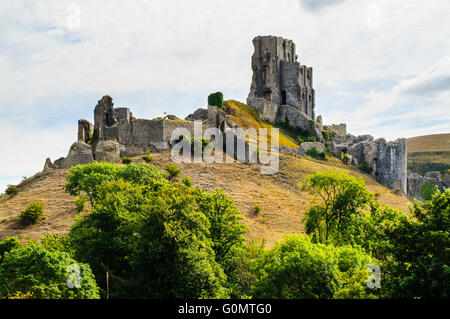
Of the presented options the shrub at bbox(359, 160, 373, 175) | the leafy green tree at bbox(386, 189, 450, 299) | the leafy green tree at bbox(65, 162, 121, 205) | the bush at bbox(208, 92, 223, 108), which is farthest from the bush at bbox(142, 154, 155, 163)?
the shrub at bbox(359, 160, 373, 175)

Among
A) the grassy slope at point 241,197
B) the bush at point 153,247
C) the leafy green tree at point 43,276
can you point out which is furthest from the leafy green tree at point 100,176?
the leafy green tree at point 43,276

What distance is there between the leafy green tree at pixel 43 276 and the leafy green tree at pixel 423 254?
43.1 feet

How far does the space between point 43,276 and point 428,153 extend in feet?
535

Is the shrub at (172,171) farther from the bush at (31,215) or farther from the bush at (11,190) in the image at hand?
the bush at (11,190)

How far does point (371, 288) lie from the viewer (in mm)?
18625

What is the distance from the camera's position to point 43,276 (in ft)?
60.2

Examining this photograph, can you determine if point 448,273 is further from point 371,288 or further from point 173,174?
point 173,174

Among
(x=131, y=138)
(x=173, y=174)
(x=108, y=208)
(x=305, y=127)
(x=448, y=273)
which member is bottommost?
(x=448, y=273)

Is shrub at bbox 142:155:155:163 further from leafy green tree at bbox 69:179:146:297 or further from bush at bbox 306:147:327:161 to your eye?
bush at bbox 306:147:327:161

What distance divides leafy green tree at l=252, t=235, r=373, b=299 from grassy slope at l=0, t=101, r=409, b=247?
1608 centimetres

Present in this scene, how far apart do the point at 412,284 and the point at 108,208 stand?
17.1 m

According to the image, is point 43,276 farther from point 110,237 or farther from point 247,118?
point 247,118
